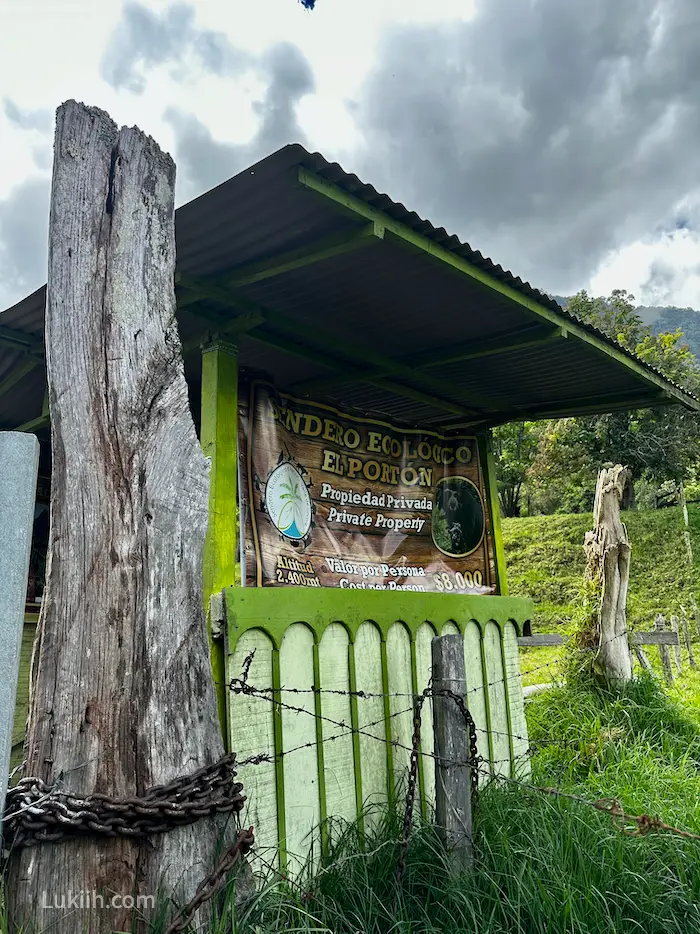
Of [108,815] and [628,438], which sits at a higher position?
[628,438]

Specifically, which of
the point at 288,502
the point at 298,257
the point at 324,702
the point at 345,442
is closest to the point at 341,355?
the point at 345,442

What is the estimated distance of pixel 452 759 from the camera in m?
3.65

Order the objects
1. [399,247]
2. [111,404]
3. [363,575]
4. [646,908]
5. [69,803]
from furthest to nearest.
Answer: [363,575] < [399,247] < [646,908] < [111,404] < [69,803]

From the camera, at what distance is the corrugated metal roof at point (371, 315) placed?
348 centimetres

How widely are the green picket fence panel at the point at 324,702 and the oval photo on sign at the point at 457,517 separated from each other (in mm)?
810

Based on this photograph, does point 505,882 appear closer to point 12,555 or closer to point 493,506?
point 12,555

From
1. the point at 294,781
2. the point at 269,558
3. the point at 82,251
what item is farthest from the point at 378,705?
the point at 82,251

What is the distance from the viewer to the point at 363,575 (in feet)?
17.5

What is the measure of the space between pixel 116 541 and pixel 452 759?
6.87ft

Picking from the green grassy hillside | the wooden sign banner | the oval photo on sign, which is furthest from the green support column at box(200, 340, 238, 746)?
the green grassy hillside

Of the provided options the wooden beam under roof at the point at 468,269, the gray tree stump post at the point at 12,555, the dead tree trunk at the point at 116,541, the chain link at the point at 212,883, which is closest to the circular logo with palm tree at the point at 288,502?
the wooden beam under roof at the point at 468,269

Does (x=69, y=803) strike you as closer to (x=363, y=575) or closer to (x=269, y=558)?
(x=269, y=558)

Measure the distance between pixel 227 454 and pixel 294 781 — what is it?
180 centimetres

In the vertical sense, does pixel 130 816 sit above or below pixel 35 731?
below
